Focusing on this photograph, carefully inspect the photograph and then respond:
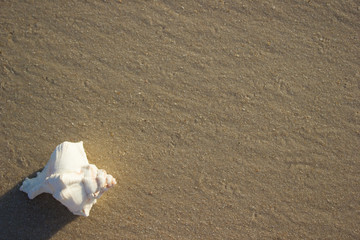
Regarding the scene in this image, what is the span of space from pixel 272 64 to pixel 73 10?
152cm

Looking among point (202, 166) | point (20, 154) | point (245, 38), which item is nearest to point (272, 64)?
point (245, 38)

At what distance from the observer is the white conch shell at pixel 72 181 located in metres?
2.09

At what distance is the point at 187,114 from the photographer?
238cm

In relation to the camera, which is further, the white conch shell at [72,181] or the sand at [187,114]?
the sand at [187,114]

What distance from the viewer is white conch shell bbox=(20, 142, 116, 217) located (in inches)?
82.4

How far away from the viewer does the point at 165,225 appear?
93.0 inches

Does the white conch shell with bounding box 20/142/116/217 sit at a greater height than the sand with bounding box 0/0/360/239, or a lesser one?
lesser

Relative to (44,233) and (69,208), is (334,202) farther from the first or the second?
(44,233)

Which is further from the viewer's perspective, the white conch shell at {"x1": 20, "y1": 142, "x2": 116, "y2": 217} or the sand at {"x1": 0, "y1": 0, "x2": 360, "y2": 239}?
the sand at {"x1": 0, "y1": 0, "x2": 360, "y2": 239}

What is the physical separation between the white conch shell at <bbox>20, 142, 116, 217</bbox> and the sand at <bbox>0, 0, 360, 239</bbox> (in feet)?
0.51

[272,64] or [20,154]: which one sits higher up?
[272,64]

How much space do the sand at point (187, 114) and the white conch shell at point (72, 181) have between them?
155 mm

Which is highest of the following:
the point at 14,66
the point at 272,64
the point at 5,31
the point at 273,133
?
the point at 272,64

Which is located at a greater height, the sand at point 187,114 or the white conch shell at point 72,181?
the sand at point 187,114
